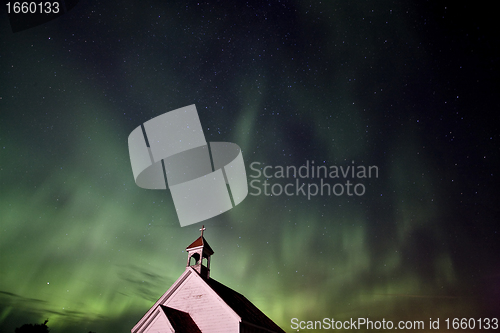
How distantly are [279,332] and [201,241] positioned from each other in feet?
30.7

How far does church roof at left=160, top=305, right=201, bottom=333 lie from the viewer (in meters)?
17.5

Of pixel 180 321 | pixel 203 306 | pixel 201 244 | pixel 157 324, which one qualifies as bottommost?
pixel 157 324

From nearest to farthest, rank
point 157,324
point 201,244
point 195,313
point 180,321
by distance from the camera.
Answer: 1. point 157,324
2. point 180,321
3. point 195,313
4. point 201,244

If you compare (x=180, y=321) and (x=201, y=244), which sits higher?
(x=201, y=244)

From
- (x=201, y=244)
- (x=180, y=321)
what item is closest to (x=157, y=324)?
(x=180, y=321)

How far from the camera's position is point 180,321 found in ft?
59.9

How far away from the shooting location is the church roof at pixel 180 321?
1750cm

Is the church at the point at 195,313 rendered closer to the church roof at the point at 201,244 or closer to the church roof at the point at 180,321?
the church roof at the point at 180,321

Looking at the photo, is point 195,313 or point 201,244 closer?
point 195,313

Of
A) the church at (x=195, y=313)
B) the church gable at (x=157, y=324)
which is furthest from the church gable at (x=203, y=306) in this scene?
the church gable at (x=157, y=324)

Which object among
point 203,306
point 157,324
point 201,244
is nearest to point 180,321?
point 157,324

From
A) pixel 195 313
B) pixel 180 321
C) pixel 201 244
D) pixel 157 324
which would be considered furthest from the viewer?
pixel 201 244

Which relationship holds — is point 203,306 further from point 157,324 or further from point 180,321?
point 157,324

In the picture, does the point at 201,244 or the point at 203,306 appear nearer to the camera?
the point at 203,306
